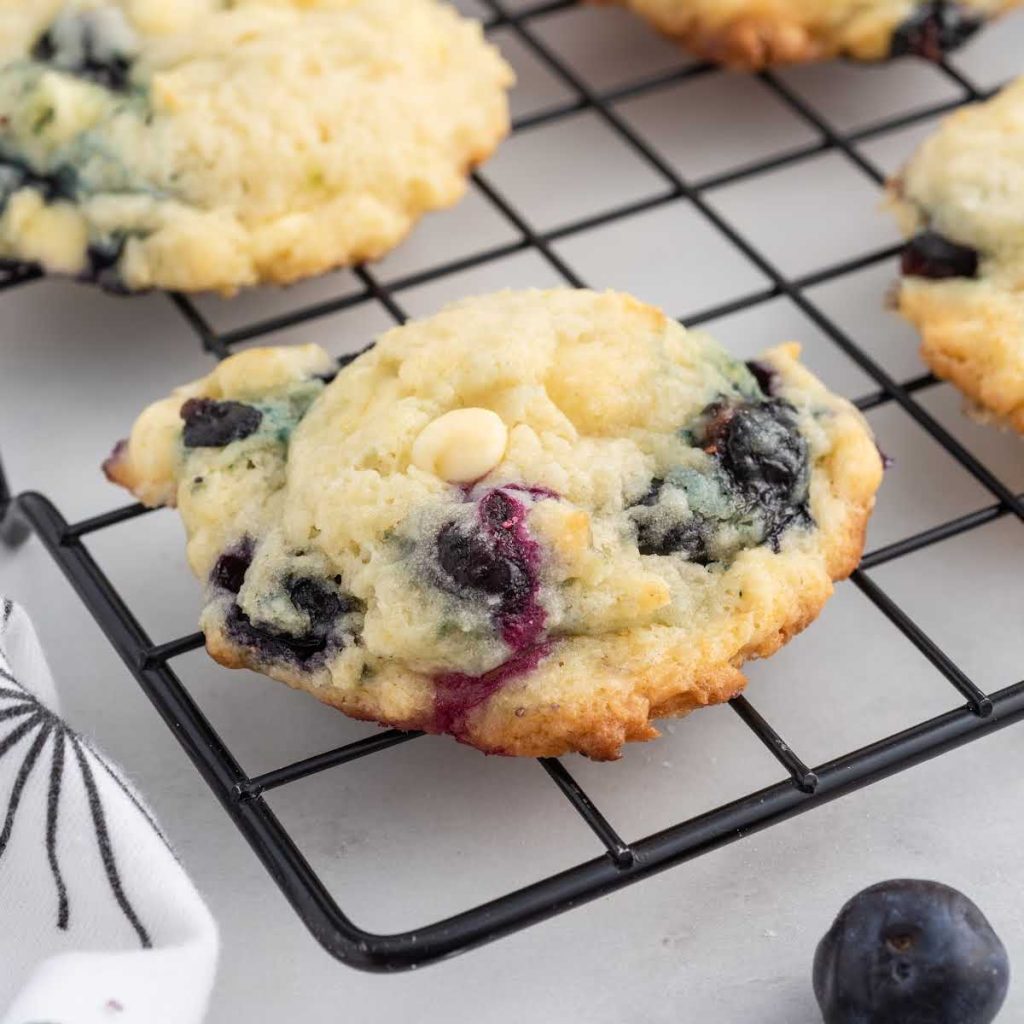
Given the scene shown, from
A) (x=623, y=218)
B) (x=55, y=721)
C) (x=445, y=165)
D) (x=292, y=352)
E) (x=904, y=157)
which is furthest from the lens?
(x=904, y=157)

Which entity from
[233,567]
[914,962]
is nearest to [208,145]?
[233,567]

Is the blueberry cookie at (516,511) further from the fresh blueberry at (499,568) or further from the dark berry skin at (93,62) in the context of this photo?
the dark berry skin at (93,62)

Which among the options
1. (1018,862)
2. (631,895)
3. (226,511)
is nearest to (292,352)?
A: (226,511)

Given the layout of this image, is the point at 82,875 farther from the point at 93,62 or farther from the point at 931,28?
the point at 931,28

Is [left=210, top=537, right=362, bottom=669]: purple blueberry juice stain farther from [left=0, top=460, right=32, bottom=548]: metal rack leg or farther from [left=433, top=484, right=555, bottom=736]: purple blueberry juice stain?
[left=0, top=460, right=32, bottom=548]: metal rack leg

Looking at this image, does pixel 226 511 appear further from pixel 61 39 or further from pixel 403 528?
pixel 61 39

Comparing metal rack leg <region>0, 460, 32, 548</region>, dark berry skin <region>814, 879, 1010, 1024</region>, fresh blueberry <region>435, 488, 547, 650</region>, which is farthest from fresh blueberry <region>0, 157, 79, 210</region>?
dark berry skin <region>814, 879, 1010, 1024</region>
